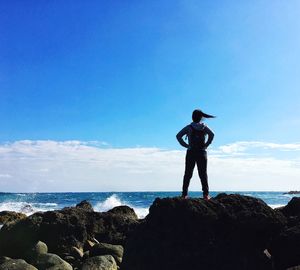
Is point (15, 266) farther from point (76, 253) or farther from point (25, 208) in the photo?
point (25, 208)

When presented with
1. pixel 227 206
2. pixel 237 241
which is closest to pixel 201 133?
pixel 227 206

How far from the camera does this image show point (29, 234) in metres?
12.5

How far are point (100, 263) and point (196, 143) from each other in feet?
11.5

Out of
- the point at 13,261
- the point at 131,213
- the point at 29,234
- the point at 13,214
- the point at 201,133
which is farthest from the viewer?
the point at 13,214

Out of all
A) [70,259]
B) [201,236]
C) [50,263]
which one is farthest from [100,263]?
[201,236]

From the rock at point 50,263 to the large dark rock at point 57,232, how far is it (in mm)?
1299

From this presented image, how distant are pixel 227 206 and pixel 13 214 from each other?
1631cm

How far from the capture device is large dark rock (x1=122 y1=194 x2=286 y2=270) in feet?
25.5

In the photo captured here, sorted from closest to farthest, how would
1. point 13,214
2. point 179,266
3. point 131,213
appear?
point 179,266, point 131,213, point 13,214

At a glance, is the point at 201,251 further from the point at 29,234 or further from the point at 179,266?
the point at 29,234

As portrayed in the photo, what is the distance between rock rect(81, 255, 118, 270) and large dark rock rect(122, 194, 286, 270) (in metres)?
2.24

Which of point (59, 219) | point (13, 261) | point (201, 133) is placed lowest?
point (13, 261)

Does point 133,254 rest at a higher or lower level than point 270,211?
lower

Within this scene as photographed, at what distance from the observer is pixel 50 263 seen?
1045 centimetres
